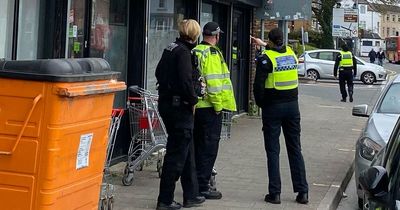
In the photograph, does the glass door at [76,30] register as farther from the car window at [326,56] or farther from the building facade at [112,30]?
the car window at [326,56]

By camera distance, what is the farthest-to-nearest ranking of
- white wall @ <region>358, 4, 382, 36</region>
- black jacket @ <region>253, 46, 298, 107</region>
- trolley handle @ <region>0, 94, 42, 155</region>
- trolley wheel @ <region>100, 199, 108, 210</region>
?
white wall @ <region>358, 4, 382, 36</region> → black jacket @ <region>253, 46, 298, 107</region> → trolley wheel @ <region>100, 199, 108, 210</region> → trolley handle @ <region>0, 94, 42, 155</region>

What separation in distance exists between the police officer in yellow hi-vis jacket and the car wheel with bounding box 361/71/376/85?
81.4 feet

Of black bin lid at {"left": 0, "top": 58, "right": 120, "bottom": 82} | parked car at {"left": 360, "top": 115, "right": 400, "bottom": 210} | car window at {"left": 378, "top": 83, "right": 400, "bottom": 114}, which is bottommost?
parked car at {"left": 360, "top": 115, "right": 400, "bottom": 210}

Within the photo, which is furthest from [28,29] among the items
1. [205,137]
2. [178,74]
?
[205,137]

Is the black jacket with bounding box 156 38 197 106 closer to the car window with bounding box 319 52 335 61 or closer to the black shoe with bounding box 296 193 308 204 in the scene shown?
the black shoe with bounding box 296 193 308 204

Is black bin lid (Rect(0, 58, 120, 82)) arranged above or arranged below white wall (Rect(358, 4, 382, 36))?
below

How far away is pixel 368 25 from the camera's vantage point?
441 ft

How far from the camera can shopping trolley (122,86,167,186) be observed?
729 cm

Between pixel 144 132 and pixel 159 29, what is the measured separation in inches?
113

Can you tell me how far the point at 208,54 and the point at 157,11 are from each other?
3.47 meters

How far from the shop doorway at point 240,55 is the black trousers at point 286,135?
6.87 meters

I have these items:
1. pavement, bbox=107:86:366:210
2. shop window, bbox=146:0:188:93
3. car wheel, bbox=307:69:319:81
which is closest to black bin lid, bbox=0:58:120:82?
pavement, bbox=107:86:366:210

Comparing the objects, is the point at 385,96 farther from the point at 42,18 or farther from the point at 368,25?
the point at 368,25

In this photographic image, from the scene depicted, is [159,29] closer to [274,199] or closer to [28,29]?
[28,29]
